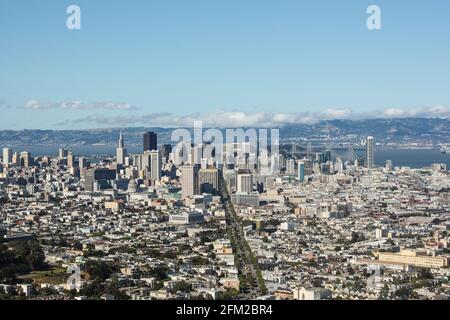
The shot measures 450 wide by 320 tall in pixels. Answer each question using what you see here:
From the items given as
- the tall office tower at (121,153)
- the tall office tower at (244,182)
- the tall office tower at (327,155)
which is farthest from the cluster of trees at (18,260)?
the tall office tower at (327,155)

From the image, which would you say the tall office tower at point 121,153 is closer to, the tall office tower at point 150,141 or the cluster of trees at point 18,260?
the tall office tower at point 150,141

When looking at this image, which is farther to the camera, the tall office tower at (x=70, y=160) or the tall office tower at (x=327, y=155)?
the tall office tower at (x=70, y=160)

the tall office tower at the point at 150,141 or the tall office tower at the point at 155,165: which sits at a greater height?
the tall office tower at the point at 150,141

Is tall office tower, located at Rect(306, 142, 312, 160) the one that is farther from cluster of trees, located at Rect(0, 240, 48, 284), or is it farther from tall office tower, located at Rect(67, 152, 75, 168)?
cluster of trees, located at Rect(0, 240, 48, 284)

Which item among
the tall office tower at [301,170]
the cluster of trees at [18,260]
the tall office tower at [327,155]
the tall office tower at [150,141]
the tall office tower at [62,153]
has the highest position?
the tall office tower at [150,141]
